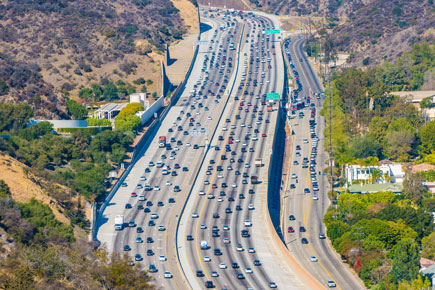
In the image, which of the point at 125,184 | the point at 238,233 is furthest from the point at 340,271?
the point at 125,184

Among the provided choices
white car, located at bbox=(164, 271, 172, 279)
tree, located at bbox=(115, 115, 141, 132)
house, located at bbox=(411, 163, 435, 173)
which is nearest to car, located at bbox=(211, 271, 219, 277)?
white car, located at bbox=(164, 271, 172, 279)

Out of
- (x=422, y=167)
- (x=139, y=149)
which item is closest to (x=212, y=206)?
(x=139, y=149)

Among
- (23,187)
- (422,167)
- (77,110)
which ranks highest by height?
(77,110)

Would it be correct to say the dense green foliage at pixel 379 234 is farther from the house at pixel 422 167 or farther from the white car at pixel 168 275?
the white car at pixel 168 275

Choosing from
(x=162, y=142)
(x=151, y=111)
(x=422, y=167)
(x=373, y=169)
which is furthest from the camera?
(x=151, y=111)

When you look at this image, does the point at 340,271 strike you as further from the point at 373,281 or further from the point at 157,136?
the point at 157,136

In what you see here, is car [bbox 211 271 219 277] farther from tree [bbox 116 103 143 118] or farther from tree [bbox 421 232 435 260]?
tree [bbox 116 103 143 118]

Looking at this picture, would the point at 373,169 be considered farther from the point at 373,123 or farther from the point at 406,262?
the point at 406,262
